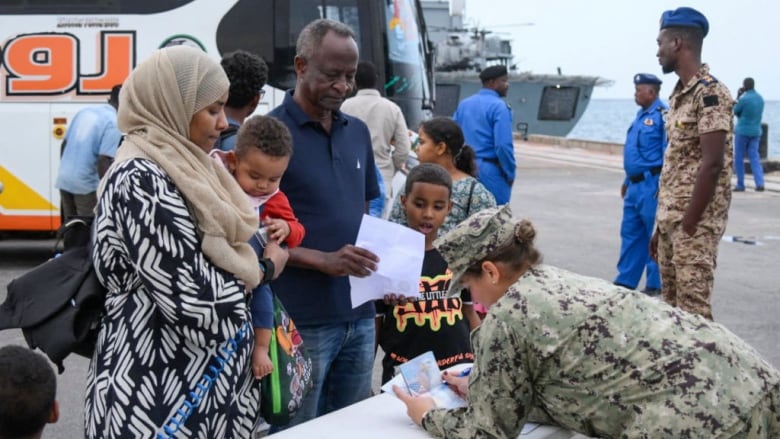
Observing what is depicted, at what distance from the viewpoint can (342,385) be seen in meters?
3.40

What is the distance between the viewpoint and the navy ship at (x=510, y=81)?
125 ft

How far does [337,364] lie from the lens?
3387mm

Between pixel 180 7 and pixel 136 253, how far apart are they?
7353 millimetres

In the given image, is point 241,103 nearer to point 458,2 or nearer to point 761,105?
point 761,105

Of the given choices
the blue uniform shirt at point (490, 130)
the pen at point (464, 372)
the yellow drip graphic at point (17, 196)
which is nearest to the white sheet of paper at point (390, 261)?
the pen at point (464, 372)

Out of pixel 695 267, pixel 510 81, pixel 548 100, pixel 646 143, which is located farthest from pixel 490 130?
pixel 548 100

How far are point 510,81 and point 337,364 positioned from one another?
38.6m

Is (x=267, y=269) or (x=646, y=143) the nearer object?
(x=267, y=269)

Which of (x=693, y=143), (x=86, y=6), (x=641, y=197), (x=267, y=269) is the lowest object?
(x=641, y=197)

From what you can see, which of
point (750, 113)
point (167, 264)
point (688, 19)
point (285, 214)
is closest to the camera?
point (167, 264)

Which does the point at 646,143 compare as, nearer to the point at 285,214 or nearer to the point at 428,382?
the point at 428,382

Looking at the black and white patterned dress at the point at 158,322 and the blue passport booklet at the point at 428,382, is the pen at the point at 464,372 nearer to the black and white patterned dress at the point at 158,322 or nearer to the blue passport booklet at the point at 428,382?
the blue passport booklet at the point at 428,382

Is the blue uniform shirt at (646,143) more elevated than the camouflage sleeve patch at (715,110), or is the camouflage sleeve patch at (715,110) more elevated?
the camouflage sleeve patch at (715,110)

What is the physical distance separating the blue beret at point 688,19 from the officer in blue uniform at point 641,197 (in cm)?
284
